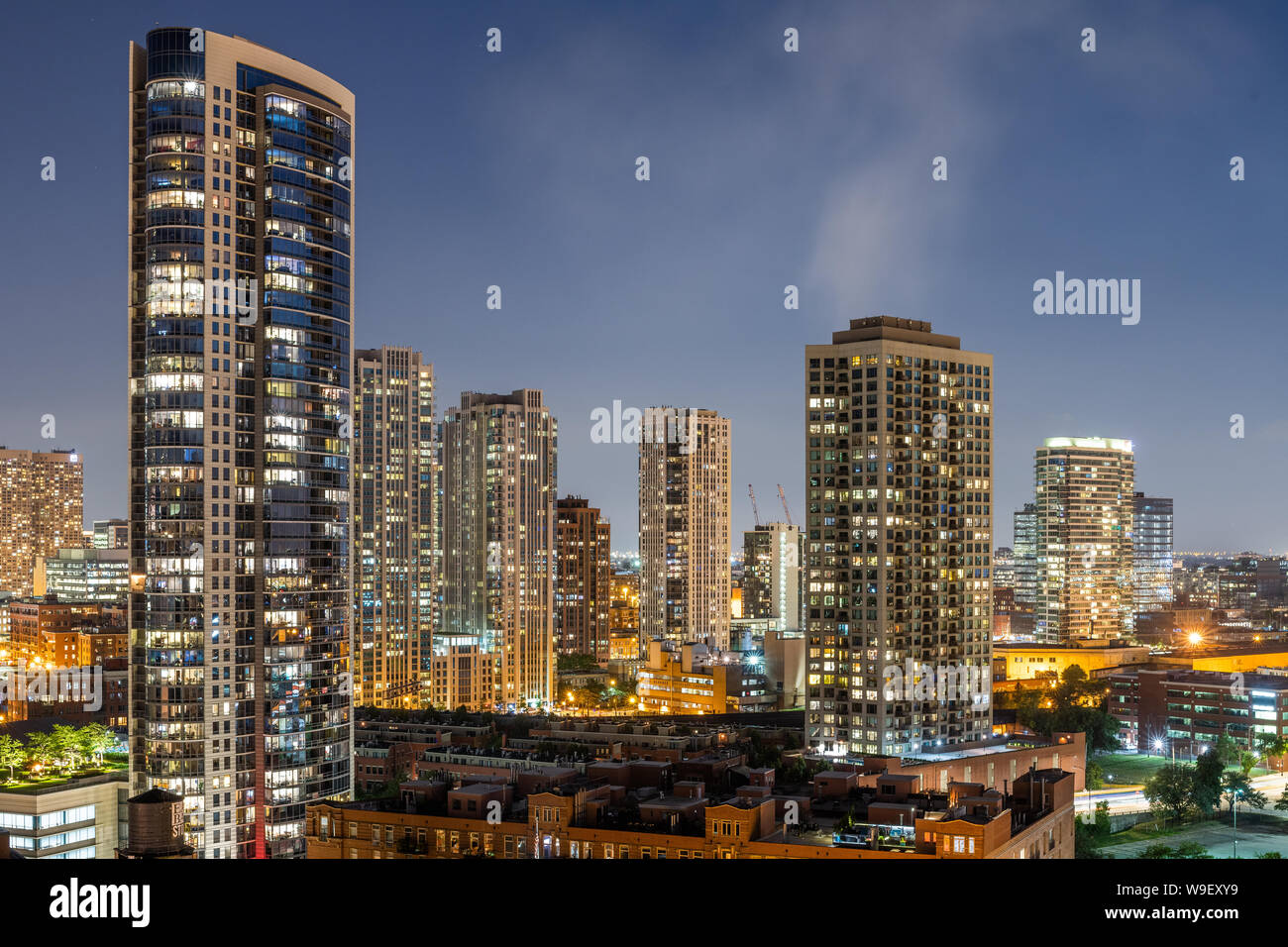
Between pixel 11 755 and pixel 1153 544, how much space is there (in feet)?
559

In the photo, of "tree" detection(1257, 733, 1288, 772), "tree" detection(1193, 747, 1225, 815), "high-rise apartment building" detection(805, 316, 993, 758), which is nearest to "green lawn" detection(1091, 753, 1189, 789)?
"tree" detection(1257, 733, 1288, 772)

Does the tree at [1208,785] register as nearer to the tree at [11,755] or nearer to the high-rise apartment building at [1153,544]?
the tree at [11,755]

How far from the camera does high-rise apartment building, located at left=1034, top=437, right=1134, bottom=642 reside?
168m

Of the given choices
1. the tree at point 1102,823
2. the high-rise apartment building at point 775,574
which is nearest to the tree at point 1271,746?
the tree at point 1102,823

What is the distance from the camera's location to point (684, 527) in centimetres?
16088

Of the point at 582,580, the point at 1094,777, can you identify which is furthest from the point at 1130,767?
the point at 582,580

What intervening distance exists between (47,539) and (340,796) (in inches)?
5145

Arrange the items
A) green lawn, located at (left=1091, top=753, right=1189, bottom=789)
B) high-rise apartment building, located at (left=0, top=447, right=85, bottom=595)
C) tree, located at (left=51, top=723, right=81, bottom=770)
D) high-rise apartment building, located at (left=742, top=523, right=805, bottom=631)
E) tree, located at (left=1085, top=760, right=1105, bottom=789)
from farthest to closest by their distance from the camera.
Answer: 1. high-rise apartment building, located at (left=742, top=523, right=805, bottom=631)
2. high-rise apartment building, located at (left=0, top=447, right=85, bottom=595)
3. green lawn, located at (left=1091, top=753, right=1189, bottom=789)
4. tree, located at (left=1085, top=760, right=1105, bottom=789)
5. tree, located at (left=51, top=723, right=81, bottom=770)

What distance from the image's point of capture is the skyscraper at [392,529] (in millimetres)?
113812

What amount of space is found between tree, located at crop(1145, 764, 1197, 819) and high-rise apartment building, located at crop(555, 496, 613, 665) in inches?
3445

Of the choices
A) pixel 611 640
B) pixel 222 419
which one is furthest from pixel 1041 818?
pixel 611 640

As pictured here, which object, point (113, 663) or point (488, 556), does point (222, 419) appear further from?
point (488, 556)

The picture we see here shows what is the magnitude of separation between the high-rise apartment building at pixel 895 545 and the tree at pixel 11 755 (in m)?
41.2
